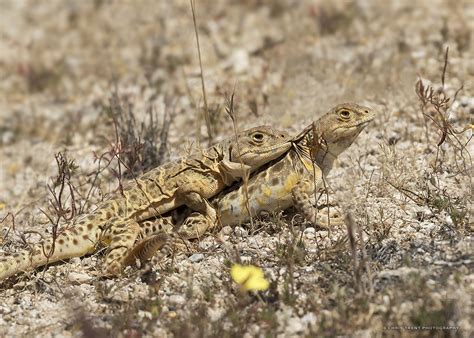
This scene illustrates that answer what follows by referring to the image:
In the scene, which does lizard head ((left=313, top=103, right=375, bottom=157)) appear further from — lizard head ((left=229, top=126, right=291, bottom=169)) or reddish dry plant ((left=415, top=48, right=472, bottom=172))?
reddish dry plant ((left=415, top=48, right=472, bottom=172))

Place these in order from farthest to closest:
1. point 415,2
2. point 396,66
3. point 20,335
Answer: point 415,2
point 396,66
point 20,335

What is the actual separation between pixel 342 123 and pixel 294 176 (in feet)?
2.07

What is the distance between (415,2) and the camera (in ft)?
A: 40.5

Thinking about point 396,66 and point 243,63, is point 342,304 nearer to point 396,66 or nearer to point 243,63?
point 396,66

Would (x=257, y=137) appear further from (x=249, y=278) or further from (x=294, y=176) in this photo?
(x=249, y=278)

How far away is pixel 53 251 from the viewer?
6594 millimetres

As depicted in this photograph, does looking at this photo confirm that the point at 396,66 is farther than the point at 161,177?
Yes

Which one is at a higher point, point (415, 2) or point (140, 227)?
point (415, 2)

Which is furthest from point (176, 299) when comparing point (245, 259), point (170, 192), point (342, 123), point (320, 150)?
point (342, 123)

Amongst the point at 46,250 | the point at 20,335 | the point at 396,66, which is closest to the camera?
the point at 20,335

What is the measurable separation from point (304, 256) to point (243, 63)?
5462 mm

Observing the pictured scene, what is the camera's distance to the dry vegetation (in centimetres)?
556

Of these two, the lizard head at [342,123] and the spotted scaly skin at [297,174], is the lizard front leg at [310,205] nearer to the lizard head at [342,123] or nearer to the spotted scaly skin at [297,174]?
the spotted scaly skin at [297,174]

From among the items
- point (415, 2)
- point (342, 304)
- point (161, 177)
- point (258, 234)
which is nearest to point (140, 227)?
point (161, 177)
